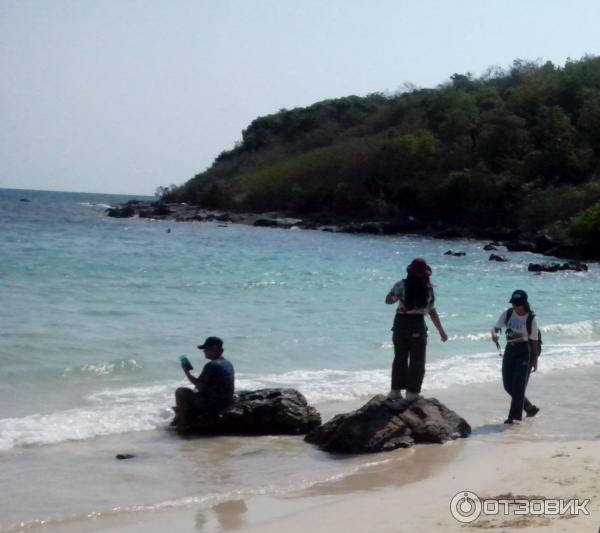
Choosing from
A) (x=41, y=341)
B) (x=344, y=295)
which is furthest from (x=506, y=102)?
(x=41, y=341)

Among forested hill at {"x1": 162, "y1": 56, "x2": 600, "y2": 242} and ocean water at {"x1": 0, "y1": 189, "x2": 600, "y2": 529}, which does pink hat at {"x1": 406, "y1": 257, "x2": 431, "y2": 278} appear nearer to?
ocean water at {"x1": 0, "y1": 189, "x2": 600, "y2": 529}

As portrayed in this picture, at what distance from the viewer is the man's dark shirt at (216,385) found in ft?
31.2

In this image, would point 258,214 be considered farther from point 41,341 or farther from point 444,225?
point 41,341

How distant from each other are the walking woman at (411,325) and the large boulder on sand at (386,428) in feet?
1.11

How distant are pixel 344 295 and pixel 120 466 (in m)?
14.2

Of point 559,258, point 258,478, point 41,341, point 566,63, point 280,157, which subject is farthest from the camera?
point 280,157

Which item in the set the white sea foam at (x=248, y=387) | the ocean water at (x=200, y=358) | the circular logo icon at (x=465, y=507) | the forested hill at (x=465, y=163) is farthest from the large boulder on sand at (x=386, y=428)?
the forested hill at (x=465, y=163)

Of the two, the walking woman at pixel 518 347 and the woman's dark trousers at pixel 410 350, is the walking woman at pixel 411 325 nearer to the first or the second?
the woman's dark trousers at pixel 410 350

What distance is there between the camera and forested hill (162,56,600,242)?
186 feet

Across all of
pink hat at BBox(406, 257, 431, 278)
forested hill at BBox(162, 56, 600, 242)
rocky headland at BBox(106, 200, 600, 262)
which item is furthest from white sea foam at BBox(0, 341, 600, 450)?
forested hill at BBox(162, 56, 600, 242)

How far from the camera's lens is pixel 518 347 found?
33.0ft

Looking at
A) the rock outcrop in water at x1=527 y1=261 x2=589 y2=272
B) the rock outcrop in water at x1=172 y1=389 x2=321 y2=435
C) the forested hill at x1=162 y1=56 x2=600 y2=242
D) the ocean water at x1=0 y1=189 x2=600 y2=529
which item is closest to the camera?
the ocean water at x1=0 y1=189 x2=600 y2=529

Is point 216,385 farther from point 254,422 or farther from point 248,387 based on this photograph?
point 248,387

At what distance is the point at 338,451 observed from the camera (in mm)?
8594
